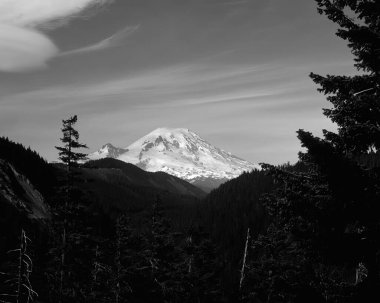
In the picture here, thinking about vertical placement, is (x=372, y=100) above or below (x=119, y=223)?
above

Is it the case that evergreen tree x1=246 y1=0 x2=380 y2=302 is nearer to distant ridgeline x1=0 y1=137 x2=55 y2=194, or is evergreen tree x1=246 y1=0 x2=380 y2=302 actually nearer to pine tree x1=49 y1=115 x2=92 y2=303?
pine tree x1=49 y1=115 x2=92 y2=303

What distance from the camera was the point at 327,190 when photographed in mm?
9180

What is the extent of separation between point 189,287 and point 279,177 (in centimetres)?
2618

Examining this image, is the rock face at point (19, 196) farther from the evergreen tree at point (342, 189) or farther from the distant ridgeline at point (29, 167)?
the evergreen tree at point (342, 189)

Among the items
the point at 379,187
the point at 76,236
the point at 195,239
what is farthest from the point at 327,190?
the point at 195,239

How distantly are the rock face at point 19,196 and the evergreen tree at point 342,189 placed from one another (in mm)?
50380

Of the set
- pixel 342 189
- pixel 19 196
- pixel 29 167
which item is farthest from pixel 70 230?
pixel 29 167

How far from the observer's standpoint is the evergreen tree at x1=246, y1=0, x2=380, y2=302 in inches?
338

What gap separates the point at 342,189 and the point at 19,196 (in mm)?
63306

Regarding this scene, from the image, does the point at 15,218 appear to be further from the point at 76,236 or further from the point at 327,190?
the point at 327,190

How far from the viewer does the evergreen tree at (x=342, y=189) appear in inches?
338

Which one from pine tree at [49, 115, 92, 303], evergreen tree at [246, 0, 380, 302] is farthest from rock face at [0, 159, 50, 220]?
evergreen tree at [246, 0, 380, 302]

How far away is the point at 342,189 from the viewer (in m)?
8.65

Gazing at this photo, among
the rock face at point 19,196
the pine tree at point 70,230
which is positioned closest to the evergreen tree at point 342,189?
the pine tree at point 70,230
